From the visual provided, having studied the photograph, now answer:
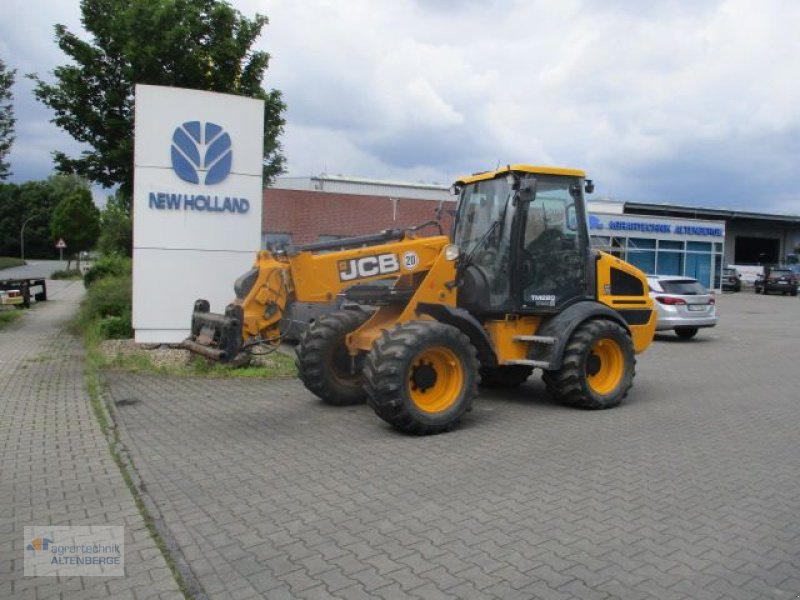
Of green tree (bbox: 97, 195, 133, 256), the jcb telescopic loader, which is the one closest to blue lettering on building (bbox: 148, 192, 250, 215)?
the jcb telescopic loader

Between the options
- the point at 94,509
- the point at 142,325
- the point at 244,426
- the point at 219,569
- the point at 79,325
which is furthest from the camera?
the point at 79,325

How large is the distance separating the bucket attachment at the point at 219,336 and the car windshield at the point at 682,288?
1288 centimetres

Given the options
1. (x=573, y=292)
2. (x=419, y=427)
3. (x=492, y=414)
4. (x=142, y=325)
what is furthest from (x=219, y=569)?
(x=142, y=325)

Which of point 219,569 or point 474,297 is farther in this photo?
point 474,297

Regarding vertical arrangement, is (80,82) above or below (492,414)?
above

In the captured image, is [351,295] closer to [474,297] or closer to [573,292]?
[474,297]

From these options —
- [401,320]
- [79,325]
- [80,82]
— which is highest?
[80,82]

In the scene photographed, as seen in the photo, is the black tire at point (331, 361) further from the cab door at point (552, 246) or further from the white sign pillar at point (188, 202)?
the white sign pillar at point (188, 202)

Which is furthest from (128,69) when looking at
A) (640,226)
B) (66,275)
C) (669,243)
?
(66,275)

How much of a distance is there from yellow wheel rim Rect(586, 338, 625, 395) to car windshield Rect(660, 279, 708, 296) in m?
9.30

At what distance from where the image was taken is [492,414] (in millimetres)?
8305

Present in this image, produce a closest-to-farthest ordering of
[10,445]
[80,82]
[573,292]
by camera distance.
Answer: [10,445], [573,292], [80,82]

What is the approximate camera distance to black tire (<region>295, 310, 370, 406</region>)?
8234 mm

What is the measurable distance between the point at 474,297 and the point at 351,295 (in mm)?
1388
